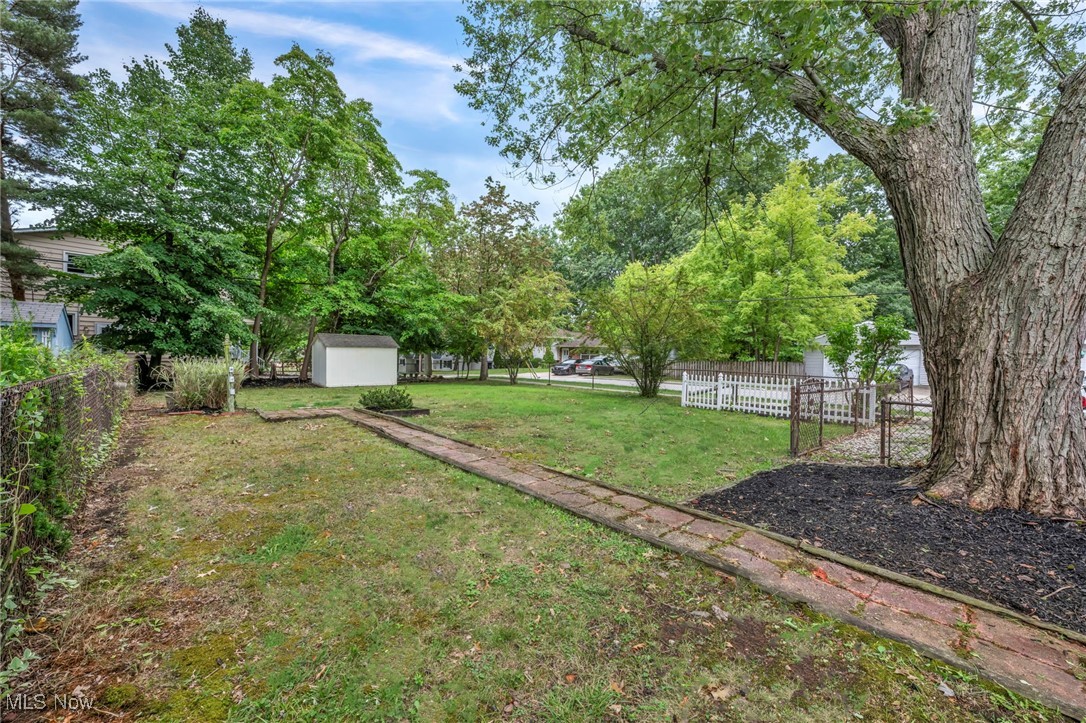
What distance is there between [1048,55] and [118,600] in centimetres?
1004

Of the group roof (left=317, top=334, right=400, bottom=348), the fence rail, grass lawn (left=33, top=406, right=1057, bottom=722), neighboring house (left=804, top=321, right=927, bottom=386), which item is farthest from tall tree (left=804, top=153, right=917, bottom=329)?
grass lawn (left=33, top=406, right=1057, bottom=722)

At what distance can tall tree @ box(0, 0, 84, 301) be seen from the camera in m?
11.9

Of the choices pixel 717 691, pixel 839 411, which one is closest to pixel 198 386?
pixel 717 691

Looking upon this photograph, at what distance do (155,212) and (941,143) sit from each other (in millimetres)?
18160

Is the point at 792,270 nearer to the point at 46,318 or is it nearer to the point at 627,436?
the point at 627,436

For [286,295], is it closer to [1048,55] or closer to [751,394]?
[751,394]

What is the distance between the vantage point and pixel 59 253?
15875 mm

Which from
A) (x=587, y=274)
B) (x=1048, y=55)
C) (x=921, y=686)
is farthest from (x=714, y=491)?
(x=587, y=274)

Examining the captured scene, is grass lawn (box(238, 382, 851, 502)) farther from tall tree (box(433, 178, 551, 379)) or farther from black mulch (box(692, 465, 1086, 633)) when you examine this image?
tall tree (box(433, 178, 551, 379))

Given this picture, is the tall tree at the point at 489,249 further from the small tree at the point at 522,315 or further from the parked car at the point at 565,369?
the parked car at the point at 565,369

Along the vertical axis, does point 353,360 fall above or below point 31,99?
below

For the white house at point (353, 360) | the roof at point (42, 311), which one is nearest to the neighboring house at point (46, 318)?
the roof at point (42, 311)

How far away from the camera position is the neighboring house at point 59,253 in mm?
14469

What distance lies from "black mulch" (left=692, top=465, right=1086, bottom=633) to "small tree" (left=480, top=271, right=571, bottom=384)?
14633 millimetres
